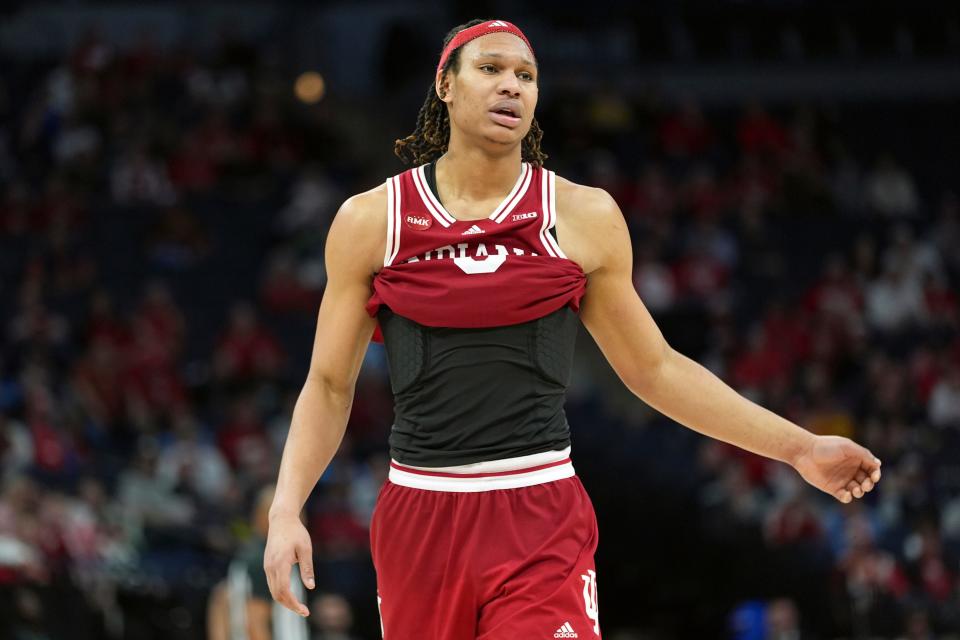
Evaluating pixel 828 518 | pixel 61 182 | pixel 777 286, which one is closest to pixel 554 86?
pixel 777 286

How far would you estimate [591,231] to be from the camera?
4461 millimetres

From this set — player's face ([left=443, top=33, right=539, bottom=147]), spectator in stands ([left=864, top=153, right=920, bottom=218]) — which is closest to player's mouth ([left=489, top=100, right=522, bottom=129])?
player's face ([left=443, top=33, right=539, bottom=147])

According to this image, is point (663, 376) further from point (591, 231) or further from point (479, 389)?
point (479, 389)

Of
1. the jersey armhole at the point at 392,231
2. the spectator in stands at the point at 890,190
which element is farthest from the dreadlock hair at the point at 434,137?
the spectator in stands at the point at 890,190

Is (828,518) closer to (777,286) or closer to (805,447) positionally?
(777,286)

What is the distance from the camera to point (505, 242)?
4383mm

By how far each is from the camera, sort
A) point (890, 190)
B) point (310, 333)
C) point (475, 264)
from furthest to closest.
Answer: point (890, 190), point (310, 333), point (475, 264)

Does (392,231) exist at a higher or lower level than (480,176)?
lower

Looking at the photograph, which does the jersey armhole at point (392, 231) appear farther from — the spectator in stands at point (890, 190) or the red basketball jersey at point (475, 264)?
the spectator in stands at point (890, 190)

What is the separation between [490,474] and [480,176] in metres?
0.89

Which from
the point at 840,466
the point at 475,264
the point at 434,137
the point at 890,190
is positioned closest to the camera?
the point at 475,264

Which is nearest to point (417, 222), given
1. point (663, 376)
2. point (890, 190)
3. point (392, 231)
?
point (392, 231)

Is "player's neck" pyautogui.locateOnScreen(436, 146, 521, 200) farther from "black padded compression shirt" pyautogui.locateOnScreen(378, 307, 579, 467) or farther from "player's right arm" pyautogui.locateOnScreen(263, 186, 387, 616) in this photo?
"black padded compression shirt" pyautogui.locateOnScreen(378, 307, 579, 467)

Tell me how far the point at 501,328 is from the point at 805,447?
993mm
